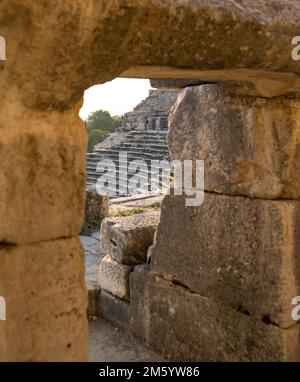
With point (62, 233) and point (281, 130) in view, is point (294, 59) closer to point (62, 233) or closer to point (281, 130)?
point (281, 130)

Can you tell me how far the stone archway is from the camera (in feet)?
5.13

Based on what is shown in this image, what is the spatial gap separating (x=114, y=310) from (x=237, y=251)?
1.63m

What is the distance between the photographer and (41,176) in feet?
5.87

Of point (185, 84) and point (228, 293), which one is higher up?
point (185, 84)

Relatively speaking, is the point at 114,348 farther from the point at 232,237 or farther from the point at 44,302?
the point at 44,302

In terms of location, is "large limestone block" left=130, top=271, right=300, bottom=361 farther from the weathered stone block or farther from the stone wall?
the weathered stone block

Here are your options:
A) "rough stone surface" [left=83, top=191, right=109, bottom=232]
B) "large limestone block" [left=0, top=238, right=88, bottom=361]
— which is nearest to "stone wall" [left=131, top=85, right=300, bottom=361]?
"large limestone block" [left=0, top=238, right=88, bottom=361]

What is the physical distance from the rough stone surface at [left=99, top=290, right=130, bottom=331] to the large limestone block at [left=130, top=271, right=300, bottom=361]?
0.17 meters

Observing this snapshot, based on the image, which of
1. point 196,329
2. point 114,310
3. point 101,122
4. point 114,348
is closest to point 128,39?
point 196,329

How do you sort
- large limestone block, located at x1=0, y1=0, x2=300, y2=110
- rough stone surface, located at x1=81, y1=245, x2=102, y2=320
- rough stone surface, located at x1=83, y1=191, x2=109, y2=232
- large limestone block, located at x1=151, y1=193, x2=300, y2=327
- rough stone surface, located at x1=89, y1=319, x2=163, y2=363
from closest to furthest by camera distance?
large limestone block, located at x1=0, y1=0, x2=300, y2=110 → large limestone block, located at x1=151, y1=193, x2=300, y2=327 → rough stone surface, located at x1=89, y1=319, x2=163, y2=363 → rough stone surface, located at x1=81, y1=245, x2=102, y2=320 → rough stone surface, located at x1=83, y1=191, x2=109, y2=232

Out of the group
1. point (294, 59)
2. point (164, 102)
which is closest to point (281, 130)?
point (294, 59)

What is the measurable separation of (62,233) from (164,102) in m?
21.2

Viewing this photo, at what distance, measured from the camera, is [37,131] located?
1.76 m

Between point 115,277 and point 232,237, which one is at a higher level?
point 232,237
